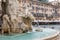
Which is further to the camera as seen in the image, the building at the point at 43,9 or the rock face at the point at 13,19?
the building at the point at 43,9

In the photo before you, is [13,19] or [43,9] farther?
[43,9]

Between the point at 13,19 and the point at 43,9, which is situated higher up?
the point at 13,19

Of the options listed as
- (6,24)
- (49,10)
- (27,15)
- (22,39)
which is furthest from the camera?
(49,10)

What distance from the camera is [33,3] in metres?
45.8

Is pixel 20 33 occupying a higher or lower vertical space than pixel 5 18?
lower

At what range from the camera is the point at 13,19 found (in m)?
12.0

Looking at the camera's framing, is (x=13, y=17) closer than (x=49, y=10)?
Yes

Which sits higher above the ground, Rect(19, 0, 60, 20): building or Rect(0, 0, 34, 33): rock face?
Rect(0, 0, 34, 33): rock face

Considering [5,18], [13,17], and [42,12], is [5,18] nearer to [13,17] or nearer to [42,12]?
[13,17]

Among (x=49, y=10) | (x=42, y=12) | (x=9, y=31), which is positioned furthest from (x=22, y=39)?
(x=49, y=10)

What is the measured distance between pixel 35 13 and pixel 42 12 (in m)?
3.75

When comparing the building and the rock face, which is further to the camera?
the building

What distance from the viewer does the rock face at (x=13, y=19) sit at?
11.8 meters

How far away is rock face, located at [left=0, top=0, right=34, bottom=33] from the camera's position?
38.8ft
